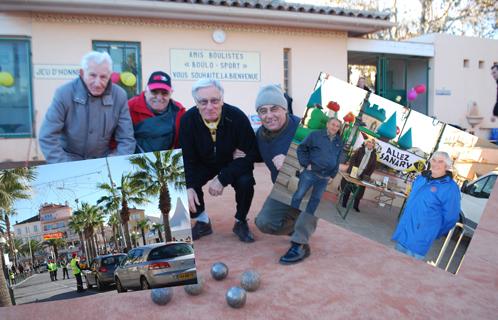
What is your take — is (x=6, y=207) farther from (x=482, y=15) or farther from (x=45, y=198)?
(x=482, y=15)

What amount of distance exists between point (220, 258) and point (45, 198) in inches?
72.1

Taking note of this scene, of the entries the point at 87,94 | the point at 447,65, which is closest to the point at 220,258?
the point at 87,94

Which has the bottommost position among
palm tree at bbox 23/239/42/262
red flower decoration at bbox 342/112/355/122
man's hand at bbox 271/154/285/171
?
palm tree at bbox 23/239/42/262

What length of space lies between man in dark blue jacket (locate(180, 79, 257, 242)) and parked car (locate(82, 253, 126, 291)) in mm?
1343

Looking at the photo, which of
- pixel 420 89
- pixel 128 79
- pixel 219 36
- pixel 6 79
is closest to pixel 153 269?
pixel 128 79

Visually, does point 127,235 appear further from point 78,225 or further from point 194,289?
point 194,289

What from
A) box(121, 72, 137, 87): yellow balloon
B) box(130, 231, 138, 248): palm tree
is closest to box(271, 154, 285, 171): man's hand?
box(130, 231, 138, 248): palm tree

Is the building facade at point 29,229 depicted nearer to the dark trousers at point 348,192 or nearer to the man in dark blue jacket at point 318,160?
the man in dark blue jacket at point 318,160

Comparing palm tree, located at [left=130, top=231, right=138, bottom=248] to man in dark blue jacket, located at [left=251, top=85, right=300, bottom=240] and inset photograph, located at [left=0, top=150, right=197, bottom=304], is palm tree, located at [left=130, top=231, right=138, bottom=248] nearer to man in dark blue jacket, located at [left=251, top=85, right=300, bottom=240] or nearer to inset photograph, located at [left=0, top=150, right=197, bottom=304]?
inset photograph, located at [left=0, top=150, right=197, bottom=304]

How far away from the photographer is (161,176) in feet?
7.46

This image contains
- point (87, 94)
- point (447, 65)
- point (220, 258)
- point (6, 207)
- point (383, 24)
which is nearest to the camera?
point (6, 207)

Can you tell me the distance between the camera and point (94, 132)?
297cm

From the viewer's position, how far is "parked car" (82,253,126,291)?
85.7 inches

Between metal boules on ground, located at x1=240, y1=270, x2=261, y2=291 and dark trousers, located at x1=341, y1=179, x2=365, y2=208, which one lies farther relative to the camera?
metal boules on ground, located at x1=240, y1=270, x2=261, y2=291
